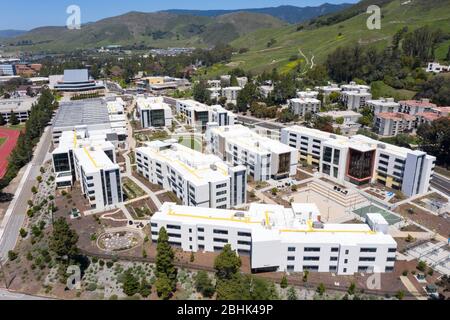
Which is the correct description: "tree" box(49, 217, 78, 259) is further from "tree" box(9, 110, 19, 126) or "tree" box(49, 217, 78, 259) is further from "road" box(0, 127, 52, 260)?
"tree" box(9, 110, 19, 126)

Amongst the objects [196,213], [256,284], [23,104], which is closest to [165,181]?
[196,213]

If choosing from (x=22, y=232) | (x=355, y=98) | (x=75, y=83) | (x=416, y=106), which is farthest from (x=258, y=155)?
Result: (x=75, y=83)

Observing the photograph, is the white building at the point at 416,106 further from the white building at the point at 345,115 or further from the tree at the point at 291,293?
the tree at the point at 291,293

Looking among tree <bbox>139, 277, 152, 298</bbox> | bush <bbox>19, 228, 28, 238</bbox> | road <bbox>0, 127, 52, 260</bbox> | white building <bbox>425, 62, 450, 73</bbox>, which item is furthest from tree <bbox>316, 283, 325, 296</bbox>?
white building <bbox>425, 62, 450, 73</bbox>

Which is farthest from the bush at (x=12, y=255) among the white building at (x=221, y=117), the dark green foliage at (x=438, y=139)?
the dark green foliage at (x=438, y=139)

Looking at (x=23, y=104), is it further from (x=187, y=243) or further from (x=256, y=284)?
(x=256, y=284)
